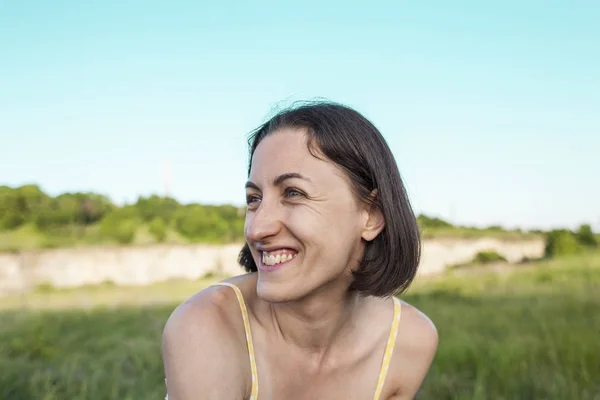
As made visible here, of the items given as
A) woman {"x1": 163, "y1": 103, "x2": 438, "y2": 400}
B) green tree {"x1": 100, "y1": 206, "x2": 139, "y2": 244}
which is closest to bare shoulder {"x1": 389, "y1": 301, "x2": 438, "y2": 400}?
woman {"x1": 163, "y1": 103, "x2": 438, "y2": 400}

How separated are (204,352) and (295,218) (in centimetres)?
55

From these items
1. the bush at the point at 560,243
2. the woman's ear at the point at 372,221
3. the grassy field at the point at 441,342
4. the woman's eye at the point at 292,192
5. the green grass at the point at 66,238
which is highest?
the woman's eye at the point at 292,192

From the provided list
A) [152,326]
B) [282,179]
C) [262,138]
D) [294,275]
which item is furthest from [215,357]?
[152,326]

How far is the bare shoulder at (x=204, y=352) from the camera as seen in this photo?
6.23 feet

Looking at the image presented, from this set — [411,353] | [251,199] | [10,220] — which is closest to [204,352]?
[251,199]

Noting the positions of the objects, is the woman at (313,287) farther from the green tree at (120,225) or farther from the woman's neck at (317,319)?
the green tree at (120,225)

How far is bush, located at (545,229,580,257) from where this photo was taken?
558 inches

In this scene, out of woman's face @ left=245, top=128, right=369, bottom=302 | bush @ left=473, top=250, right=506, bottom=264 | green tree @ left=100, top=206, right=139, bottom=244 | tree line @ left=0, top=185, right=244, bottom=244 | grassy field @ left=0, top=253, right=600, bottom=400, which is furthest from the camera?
bush @ left=473, top=250, right=506, bottom=264

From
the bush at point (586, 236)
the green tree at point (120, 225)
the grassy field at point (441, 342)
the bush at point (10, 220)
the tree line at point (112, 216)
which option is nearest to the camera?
the grassy field at point (441, 342)

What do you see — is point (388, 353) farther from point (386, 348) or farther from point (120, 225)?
point (120, 225)

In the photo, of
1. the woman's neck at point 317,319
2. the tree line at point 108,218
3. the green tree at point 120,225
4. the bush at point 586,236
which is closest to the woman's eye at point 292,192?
the woman's neck at point 317,319

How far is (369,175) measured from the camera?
1.99 m

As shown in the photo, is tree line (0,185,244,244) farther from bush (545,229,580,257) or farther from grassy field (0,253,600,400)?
bush (545,229,580,257)

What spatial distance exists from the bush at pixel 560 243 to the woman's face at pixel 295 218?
13701 millimetres
